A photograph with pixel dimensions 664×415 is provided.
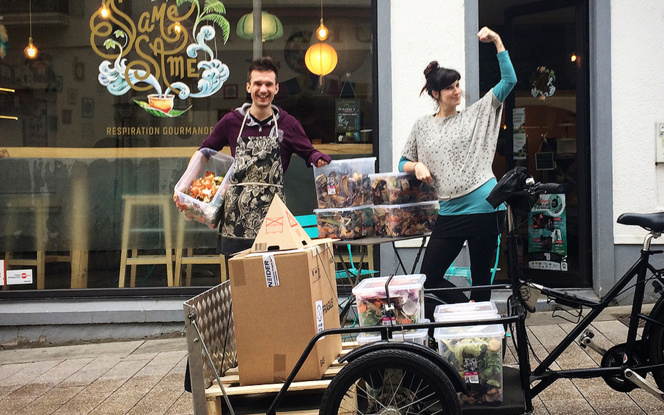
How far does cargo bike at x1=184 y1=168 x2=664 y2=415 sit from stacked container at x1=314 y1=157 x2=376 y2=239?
1.02 meters

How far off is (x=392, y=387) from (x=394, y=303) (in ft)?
1.35

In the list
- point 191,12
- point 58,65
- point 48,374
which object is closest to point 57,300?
point 48,374

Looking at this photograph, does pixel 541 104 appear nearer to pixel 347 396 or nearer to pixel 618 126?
pixel 618 126

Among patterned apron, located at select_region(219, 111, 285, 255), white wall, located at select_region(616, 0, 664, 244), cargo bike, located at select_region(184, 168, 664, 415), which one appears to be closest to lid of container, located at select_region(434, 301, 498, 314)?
cargo bike, located at select_region(184, 168, 664, 415)

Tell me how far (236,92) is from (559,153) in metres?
3.26

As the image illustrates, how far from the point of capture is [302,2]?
716 cm

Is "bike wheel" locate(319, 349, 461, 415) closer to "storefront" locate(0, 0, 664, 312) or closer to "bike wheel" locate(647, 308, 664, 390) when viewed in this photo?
"bike wheel" locate(647, 308, 664, 390)

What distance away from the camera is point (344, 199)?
4.56m

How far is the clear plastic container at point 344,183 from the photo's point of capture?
457 cm

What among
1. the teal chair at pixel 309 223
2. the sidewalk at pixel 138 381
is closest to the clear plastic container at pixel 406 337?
the sidewalk at pixel 138 381

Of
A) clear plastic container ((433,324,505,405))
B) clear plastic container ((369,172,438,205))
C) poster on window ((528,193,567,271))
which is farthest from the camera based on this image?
poster on window ((528,193,567,271))

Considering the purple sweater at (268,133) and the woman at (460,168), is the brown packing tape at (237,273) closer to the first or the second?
the purple sweater at (268,133)

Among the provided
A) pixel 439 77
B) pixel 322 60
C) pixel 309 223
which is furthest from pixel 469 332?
pixel 322 60

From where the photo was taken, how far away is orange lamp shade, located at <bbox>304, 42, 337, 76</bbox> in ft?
23.4
